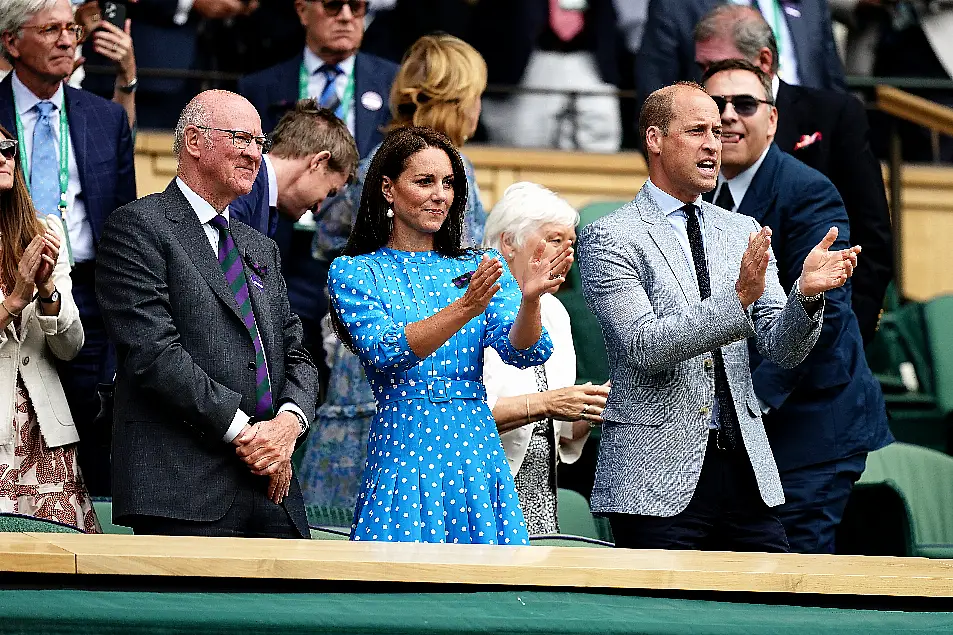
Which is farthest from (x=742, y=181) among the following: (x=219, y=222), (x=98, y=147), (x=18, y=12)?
(x=18, y=12)

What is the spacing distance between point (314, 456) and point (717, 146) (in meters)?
1.61

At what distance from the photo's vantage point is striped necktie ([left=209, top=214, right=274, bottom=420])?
12.8ft

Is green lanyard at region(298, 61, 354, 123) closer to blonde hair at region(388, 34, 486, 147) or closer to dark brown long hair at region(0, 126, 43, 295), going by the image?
blonde hair at region(388, 34, 486, 147)

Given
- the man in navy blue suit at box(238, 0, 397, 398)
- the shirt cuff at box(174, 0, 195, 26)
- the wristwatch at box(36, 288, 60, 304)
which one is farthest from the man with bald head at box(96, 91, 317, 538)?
the shirt cuff at box(174, 0, 195, 26)

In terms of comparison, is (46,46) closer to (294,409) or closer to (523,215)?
(523,215)

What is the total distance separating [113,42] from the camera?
17.4 ft

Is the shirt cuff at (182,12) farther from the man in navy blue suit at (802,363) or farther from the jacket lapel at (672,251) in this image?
the jacket lapel at (672,251)

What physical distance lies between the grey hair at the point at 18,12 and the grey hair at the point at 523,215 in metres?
1.45

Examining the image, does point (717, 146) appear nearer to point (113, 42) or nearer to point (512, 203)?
point (512, 203)

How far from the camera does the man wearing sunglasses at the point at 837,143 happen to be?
525 centimetres

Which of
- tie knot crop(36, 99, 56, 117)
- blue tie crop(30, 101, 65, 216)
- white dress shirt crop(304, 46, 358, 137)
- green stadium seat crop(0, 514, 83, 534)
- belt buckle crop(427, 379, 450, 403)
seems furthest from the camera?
white dress shirt crop(304, 46, 358, 137)

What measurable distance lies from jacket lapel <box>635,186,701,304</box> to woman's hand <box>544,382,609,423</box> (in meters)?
0.39

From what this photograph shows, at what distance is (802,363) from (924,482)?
4.16 ft

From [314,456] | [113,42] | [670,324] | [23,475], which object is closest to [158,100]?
[113,42]
